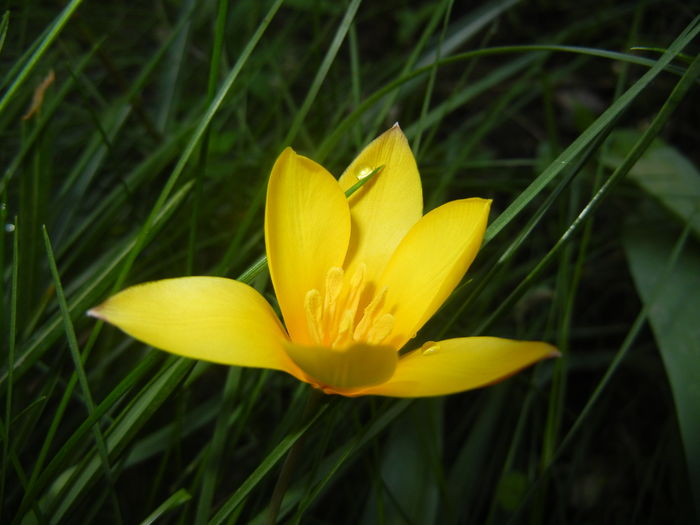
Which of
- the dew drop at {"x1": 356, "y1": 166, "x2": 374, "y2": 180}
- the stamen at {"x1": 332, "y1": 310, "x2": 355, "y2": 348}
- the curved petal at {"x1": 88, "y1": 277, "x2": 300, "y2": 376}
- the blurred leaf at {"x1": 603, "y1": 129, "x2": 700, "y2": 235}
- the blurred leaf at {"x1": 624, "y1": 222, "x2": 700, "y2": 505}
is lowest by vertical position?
the blurred leaf at {"x1": 624, "y1": 222, "x2": 700, "y2": 505}

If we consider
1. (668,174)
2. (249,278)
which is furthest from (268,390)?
(668,174)

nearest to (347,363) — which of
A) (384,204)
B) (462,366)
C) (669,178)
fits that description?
(462,366)

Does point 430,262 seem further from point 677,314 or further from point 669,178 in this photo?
point 669,178

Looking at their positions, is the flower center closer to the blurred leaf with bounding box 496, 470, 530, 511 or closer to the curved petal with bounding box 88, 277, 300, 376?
the curved petal with bounding box 88, 277, 300, 376

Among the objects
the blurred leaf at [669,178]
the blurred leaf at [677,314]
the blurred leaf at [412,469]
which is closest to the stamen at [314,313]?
the blurred leaf at [412,469]

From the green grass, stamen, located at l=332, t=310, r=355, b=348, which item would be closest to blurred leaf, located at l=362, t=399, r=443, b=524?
the green grass

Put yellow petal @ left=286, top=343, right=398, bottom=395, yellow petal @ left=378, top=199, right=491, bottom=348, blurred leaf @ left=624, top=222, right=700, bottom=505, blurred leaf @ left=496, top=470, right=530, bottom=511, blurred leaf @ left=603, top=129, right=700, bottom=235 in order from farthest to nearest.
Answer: blurred leaf @ left=603, top=129, right=700, bottom=235
blurred leaf @ left=496, top=470, right=530, bottom=511
blurred leaf @ left=624, top=222, right=700, bottom=505
yellow petal @ left=378, top=199, right=491, bottom=348
yellow petal @ left=286, top=343, right=398, bottom=395

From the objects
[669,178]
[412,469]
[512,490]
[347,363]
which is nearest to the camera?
[347,363]

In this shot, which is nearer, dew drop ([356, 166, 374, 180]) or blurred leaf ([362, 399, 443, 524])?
dew drop ([356, 166, 374, 180])
